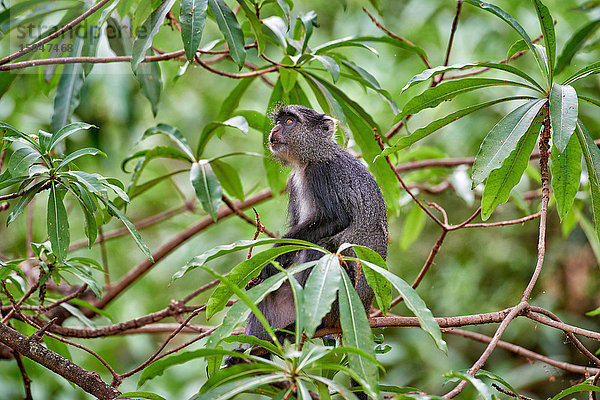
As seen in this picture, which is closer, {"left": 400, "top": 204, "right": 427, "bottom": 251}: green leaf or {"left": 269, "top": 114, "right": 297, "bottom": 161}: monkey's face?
{"left": 269, "top": 114, "right": 297, "bottom": 161}: monkey's face

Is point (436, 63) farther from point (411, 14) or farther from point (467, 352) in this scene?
point (467, 352)

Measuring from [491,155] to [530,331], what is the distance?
4.76 m

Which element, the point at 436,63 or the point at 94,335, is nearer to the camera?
the point at 94,335

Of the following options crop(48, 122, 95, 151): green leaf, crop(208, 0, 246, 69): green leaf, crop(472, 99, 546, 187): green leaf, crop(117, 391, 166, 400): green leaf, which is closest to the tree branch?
crop(117, 391, 166, 400): green leaf

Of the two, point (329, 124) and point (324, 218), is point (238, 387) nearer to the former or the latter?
point (324, 218)

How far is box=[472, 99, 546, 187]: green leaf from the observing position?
2312 mm

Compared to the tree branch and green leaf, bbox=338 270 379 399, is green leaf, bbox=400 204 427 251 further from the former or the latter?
the tree branch

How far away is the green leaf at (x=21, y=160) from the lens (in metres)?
2.25

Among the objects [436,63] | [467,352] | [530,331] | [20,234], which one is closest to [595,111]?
[436,63]

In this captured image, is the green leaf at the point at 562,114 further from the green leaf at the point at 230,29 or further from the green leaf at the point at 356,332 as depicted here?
the green leaf at the point at 230,29

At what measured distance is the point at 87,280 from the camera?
277 cm

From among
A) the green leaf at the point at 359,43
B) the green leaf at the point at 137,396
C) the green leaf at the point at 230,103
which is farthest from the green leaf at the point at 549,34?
the green leaf at the point at 137,396

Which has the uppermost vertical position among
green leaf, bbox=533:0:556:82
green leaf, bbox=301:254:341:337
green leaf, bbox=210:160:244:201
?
green leaf, bbox=210:160:244:201

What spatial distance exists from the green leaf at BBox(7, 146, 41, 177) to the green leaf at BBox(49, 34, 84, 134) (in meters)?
0.97
